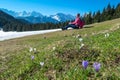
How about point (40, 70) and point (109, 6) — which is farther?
point (109, 6)

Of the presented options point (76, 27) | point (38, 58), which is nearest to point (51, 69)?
point (38, 58)

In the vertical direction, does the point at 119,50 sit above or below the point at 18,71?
above

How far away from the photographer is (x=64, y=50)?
10156 millimetres

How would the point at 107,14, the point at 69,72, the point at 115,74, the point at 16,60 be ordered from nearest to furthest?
the point at 115,74, the point at 69,72, the point at 16,60, the point at 107,14

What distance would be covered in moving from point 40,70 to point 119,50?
2649 mm

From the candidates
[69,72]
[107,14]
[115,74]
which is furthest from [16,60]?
[107,14]

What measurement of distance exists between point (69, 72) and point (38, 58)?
2.37 meters

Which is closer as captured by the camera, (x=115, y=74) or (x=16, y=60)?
(x=115, y=74)

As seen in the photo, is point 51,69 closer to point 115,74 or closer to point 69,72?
point 69,72

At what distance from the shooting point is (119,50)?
918 centimetres

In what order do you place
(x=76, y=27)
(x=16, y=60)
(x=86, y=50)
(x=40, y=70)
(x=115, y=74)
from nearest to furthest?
1. (x=115, y=74)
2. (x=40, y=70)
3. (x=86, y=50)
4. (x=16, y=60)
5. (x=76, y=27)

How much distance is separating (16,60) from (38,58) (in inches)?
67.6

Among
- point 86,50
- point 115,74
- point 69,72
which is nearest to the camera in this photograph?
point 115,74

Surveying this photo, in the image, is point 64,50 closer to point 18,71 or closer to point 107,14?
point 18,71
